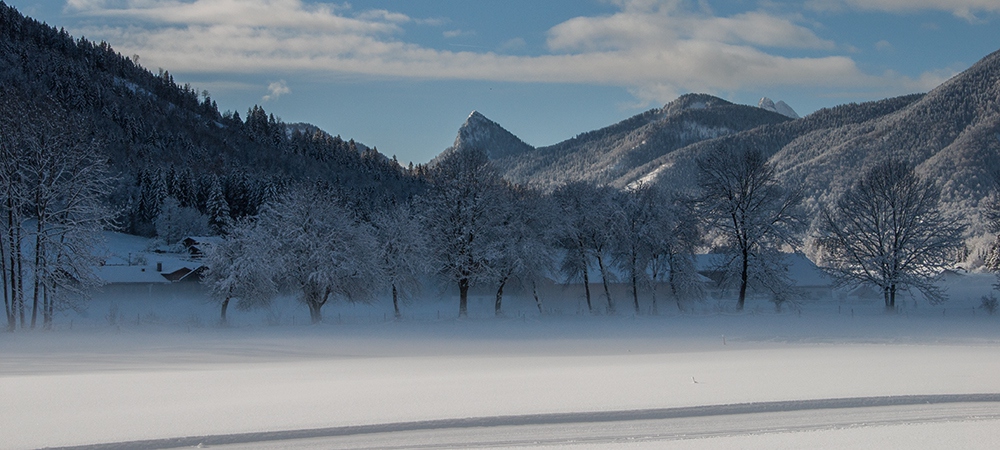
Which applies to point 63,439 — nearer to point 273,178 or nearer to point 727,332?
point 727,332

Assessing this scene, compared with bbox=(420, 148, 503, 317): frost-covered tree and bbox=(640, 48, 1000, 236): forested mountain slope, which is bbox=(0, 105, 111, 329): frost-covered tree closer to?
bbox=(420, 148, 503, 317): frost-covered tree

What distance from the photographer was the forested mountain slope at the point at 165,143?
9731 centimetres

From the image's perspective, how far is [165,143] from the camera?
150500 mm

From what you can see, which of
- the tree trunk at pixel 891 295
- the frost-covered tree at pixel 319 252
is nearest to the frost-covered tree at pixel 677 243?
the tree trunk at pixel 891 295

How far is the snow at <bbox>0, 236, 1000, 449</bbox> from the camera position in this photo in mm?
10453

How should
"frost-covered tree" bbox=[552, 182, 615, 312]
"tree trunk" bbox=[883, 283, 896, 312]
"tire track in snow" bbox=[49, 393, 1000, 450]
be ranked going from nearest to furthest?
"tire track in snow" bbox=[49, 393, 1000, 450] < "tree trunk" bbox=[883, 283, 896, 312] < "frost-covered tree" bbox=[552, 182, 615, 312]

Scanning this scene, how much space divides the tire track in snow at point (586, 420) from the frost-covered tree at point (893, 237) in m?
32.2

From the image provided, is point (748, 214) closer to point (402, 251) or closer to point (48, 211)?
point (402, 251)

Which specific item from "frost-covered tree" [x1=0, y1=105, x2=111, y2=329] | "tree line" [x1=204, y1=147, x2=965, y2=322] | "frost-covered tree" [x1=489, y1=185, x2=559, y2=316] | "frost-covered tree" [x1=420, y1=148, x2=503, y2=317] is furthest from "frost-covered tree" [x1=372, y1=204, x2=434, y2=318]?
"frost-covered tree" [x1=0, y1=105, x2=111, y2=329]

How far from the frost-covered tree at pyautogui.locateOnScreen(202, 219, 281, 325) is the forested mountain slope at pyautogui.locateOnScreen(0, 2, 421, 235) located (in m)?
53.5

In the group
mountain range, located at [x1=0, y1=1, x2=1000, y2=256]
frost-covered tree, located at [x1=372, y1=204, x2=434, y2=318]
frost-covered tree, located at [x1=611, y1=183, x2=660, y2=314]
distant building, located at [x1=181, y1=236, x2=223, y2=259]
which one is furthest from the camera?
mountain range, located at [x1=0, y1=1, x2=1000, y2=256]

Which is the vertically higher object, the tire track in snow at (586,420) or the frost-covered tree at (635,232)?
the frost-covered tree at (635,232)

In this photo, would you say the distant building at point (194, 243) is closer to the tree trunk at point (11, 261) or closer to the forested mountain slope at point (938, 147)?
the tree trunk at point (11, 261)

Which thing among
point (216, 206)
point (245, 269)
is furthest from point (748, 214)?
point (216, 206)
